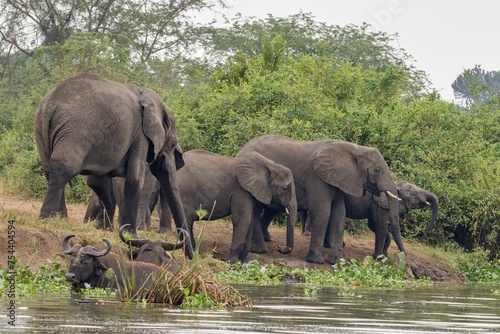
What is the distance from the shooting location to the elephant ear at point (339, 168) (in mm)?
20891

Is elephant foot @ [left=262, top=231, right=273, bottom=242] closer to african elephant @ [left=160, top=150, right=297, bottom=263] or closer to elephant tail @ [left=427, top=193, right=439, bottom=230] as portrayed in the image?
african elephant @ [left=160, top=150, right=297, bottom=263]

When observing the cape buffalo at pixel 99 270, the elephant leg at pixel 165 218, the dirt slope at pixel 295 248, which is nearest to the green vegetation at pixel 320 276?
the dirt slope at pixel 295 248

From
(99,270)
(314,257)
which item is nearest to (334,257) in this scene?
(314,257)

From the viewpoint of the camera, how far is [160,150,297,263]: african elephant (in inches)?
747

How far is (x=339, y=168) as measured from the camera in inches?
822

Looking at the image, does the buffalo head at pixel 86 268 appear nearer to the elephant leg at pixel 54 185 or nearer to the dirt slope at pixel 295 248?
the elephant leg at pixel 54 185

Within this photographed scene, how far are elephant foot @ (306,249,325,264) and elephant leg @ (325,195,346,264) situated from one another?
0.23 meters

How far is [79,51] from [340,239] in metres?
10.3

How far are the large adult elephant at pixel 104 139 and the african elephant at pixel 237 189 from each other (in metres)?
1.82

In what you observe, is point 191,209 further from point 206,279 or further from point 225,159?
point 206,279

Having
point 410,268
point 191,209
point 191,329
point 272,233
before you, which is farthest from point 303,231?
point 191,329

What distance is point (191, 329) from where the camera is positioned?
8219mm

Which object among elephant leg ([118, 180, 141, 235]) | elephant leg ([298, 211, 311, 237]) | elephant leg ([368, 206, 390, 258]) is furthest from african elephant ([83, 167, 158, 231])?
elephant leg ([368, 206, 390, 258])

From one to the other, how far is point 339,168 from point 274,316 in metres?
11.4
